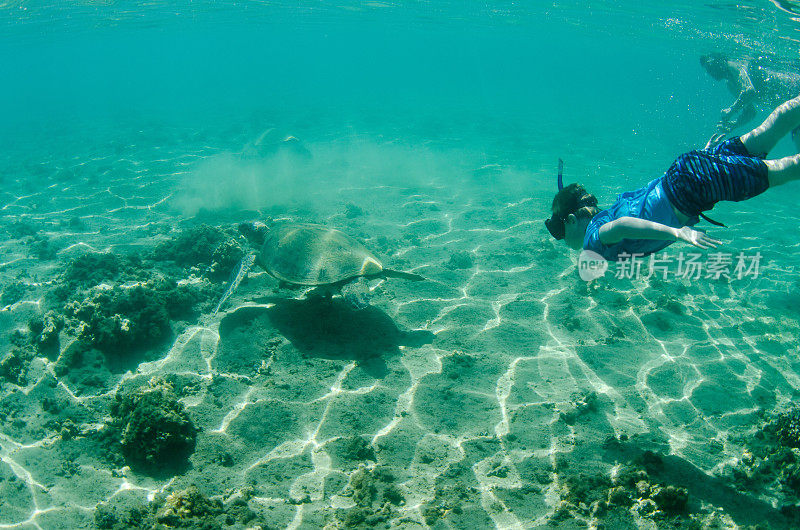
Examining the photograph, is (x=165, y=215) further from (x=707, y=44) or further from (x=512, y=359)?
(x=707, y=44)

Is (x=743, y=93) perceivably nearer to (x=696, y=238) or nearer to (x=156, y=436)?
(x=696, y=238)

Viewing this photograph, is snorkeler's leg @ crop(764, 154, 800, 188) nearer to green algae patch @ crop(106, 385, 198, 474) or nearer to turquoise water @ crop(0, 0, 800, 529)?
turquoise water @ crop(0, 0, 800, 529)

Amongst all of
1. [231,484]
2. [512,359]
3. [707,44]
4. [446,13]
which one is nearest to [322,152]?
[512,359]

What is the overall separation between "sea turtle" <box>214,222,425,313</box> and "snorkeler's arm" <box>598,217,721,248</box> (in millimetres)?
3540

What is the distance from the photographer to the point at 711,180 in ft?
12.6

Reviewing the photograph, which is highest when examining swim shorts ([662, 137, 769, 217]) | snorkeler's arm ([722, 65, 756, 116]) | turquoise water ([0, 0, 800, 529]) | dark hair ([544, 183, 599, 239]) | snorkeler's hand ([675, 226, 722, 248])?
swim shorts ([662, 137, 769, 217])

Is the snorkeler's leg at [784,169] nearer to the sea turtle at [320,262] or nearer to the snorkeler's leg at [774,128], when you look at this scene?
the snorkeler's leg at [774,128]

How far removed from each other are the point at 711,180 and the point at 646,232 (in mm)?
1046

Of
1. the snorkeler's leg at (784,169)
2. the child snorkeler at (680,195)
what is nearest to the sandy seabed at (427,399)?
the child snorkeler at (680,195)

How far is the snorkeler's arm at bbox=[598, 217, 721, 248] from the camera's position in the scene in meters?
3.22

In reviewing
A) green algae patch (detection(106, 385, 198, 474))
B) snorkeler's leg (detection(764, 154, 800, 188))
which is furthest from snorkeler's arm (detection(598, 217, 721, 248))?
green algae patch (detection(106, 385, 198, 474))

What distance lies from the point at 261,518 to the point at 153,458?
1607mm

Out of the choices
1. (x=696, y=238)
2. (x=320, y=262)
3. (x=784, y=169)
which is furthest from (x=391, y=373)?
(x=784, y=169)

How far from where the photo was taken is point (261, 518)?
3.81 meters
